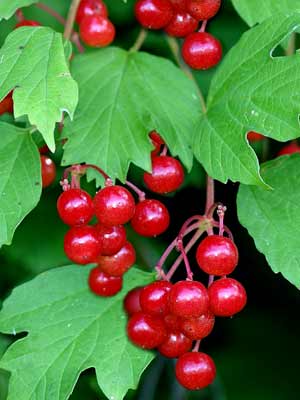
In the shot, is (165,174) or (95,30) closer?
(165,174)

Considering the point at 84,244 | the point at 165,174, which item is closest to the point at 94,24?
the point at 165,174

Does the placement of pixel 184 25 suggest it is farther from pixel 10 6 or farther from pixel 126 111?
pixel 10 6

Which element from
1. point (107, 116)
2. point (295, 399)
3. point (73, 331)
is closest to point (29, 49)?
point (107, 116)

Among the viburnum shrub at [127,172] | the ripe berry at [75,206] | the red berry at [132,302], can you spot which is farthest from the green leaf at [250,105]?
the red berry at [132,302]

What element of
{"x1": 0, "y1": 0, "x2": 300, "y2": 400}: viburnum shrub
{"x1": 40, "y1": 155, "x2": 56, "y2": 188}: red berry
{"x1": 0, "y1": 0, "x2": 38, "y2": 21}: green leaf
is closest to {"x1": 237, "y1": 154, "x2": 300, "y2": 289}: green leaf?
{"x1": 0, "y1": 0, "x2": 300, "y2": 400}: viburnum shrub

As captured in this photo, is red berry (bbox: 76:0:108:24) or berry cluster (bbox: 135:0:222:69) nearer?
berry cluster (bbox: 135:0:222:69)

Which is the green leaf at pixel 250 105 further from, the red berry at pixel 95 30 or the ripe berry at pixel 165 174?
the red berry at pixel 95 30

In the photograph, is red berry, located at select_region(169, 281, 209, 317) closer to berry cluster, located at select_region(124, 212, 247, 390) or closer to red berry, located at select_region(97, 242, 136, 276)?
berry cluster, located at select_region(124, 212, 247, 390)

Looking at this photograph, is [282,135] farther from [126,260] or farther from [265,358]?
[265,358]
